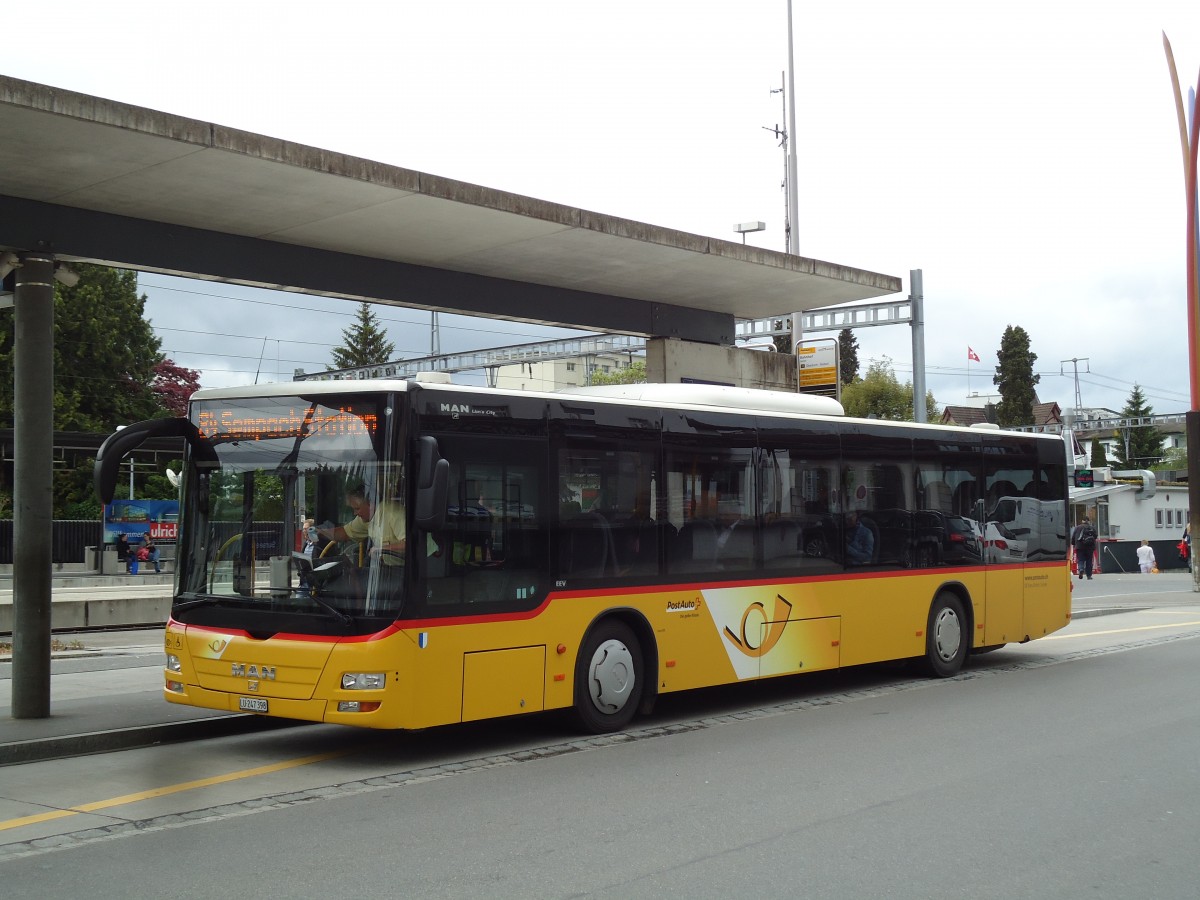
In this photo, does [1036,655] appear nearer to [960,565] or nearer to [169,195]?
[960,565]

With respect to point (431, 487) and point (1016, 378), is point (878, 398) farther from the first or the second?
point (431, 487)

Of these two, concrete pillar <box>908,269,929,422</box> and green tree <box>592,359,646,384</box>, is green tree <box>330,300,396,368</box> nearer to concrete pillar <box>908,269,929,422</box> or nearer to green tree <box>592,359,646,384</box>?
green tree <box>592,359,646,384</box>

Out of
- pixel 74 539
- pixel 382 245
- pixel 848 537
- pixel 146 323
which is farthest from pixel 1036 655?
pixel 146 323

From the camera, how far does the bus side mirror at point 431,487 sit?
8906 millimetres

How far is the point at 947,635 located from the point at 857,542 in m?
2.31

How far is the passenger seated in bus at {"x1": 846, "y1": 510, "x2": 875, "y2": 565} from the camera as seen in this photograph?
13.2 metres

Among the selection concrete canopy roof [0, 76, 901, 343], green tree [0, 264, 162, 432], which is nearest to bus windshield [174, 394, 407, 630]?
concrete canopy roof [0, 76, 901, 343]

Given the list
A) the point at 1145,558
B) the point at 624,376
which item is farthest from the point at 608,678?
the point at 624,376

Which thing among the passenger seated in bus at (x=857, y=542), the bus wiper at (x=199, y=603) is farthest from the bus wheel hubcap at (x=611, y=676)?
the passenger seated in bus at (x=857, y=542)

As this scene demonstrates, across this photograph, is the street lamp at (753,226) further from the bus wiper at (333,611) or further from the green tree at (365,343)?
the green tree at (365,343)

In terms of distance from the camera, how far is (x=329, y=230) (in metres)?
12.2

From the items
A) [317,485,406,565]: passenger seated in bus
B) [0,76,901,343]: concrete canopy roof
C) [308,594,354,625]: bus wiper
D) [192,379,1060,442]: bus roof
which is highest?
[0,76,901,343]: concrete canopy roof

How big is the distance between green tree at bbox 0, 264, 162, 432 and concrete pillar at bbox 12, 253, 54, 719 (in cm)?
4650

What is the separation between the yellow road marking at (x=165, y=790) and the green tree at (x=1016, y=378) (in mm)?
99419
